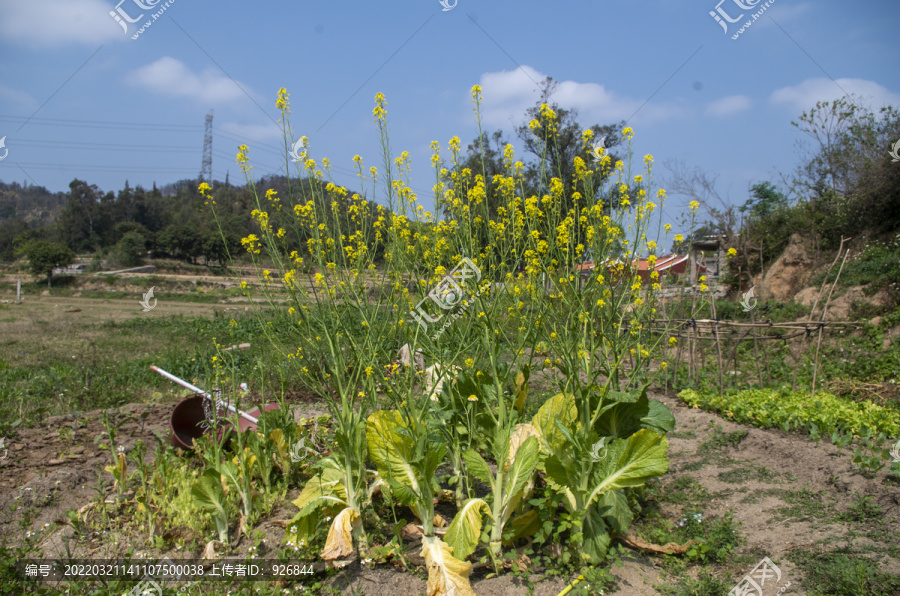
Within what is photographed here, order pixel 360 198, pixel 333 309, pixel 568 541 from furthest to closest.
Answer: pixel 360 198 < pixel 333 309 < pixel 568 541

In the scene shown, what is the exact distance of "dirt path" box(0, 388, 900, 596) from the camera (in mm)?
2745

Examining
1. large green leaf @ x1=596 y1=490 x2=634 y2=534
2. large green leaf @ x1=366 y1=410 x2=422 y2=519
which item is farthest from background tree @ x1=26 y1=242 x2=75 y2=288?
large green leaf @ x1=596 y1=490 x2=634 y2=534

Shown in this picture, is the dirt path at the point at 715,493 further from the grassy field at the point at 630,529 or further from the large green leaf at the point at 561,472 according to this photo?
the large green leaf at the point at 561,472

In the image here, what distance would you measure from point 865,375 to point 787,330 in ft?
8.60

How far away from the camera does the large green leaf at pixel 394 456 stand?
9.59 ft

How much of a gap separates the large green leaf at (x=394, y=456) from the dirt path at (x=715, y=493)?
419 millimetres

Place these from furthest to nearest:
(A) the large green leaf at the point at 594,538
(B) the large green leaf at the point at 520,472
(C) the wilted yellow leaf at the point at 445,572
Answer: (B) the large green leaf at the point at 520,472 → (A) the large green leaf at the point at 594,538 → (C) the wilted yellow leaf at the point at 445,572

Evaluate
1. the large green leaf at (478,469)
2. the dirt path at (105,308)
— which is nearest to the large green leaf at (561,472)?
the large green leaf at (478,469)

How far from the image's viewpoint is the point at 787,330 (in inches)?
370

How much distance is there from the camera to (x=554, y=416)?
3227 millimetres

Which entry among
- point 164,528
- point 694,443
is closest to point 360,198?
point 164,528

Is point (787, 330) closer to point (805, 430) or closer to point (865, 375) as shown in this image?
point (865, 375)

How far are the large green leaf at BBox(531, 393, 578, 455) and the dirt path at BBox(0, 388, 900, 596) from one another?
2.47 feet

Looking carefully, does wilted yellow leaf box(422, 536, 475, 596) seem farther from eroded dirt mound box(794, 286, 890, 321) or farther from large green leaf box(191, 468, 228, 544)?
eroded dirt mound box(794, 286, 890, 321)
